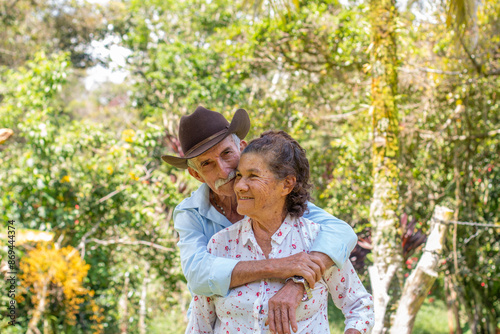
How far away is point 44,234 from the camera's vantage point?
17.3 feet

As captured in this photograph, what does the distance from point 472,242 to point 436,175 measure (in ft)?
3.09

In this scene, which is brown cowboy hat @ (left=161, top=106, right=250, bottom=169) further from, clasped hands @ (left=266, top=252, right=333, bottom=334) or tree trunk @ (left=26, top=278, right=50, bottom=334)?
tree trunk @ (left=26, top=278, right=50, bottom=334)

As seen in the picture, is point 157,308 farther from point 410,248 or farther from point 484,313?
point 484,313

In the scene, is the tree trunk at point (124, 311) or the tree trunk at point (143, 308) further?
the tree trunk at point (143, 308)

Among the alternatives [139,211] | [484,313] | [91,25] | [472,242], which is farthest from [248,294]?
[91,25]

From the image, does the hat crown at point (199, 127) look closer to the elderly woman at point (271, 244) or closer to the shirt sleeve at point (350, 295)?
the elderly woman at point (271, 244)

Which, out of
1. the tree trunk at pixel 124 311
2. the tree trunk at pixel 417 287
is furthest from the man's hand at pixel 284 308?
the tree trunk at pixel 124 311

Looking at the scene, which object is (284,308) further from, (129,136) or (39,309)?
(39,309)

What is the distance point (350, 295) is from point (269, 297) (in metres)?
0.34

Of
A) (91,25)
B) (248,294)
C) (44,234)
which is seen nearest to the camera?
(248,294)

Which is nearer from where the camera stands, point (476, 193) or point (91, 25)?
point (476, 193)

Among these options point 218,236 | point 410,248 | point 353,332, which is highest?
point 218,236

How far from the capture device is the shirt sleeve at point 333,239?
5.62 ft

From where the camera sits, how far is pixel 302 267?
1.64m
